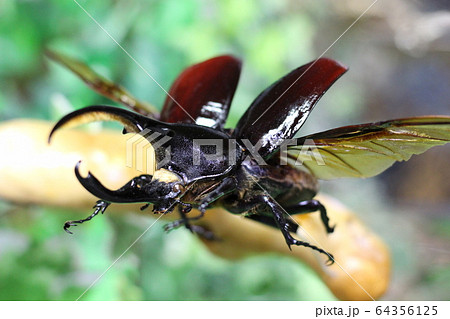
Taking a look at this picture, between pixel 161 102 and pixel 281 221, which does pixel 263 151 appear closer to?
pixel 281 221

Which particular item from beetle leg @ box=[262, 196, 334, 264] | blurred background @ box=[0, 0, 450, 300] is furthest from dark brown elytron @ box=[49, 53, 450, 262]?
blurred background @ box=[0, 0, 450, 300]

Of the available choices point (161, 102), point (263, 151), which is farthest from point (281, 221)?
point (161, 102)

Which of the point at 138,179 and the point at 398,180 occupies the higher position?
the point at 138,179

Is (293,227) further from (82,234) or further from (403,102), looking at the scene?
(403,102)

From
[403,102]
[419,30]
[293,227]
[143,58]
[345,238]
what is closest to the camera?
[293,227]

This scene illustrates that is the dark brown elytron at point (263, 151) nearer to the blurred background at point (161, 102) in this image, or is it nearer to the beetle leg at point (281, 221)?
the beetle leg at point (281, 221)

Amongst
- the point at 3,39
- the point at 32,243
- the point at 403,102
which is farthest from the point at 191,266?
the point at 403,102

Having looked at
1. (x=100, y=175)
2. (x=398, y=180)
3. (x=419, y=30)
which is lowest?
(x=398, y=180)

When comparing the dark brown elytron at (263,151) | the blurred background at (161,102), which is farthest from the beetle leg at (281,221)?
the blurred background at (161,102)
